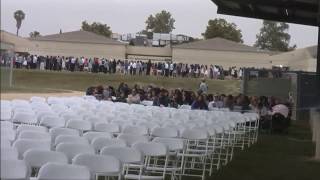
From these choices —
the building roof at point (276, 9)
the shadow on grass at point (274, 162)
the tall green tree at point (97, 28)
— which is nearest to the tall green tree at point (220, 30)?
the tall green tree at point (97, 28)

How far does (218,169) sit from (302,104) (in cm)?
1711

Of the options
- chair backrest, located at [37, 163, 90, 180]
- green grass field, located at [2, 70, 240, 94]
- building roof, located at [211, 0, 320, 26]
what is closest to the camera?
chair backrest, located at [37, 163, 90, 180]

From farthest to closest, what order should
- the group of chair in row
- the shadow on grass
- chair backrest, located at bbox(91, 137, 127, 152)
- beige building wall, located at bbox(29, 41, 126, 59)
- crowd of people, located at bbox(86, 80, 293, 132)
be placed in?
beige building wall, located at bbox(29, 41, 126, 59), crowd of people, located at bbox(86, 80, 293, 132), the shadow on grass, chair backrest, located at bbox(91, 137, 127, 152), the group of chair in row

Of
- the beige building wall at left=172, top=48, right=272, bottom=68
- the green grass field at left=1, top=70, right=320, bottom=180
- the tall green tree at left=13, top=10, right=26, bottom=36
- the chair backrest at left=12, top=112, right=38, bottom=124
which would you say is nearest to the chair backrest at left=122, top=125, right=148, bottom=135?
the green grass field at left=1, top=70, right=320, bottom=180

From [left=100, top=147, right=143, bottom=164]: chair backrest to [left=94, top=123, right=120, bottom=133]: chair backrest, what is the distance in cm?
338

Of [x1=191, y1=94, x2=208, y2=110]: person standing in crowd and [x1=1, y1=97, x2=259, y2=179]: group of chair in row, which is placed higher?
[x1=1, y1=97, x2=259, y2=179]: group of chair in row

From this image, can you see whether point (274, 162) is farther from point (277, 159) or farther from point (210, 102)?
point (210, 102)

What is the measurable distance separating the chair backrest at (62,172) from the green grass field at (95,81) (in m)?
33.3

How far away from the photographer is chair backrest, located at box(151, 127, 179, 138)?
10078 millimetres

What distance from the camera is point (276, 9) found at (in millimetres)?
24125

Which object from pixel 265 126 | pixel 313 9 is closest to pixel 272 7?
pixel 313 9

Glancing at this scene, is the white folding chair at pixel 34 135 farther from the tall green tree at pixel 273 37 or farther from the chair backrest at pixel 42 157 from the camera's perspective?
the tall green tree at pixel 273 37

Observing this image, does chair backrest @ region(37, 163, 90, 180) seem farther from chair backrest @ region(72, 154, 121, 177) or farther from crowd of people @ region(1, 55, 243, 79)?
crowd of people @ region(1, 55, 243, 79)

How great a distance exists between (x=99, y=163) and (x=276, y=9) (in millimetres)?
19117
